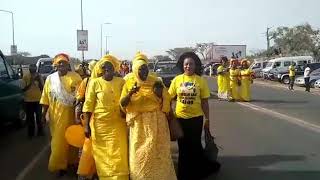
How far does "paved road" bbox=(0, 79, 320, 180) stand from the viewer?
807cm

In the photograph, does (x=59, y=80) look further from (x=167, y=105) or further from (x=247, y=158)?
(x=247, y=158)

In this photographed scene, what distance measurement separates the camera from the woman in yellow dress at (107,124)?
6277mm

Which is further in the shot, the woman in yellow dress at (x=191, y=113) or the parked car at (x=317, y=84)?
the parked car at (x=317, y=84)

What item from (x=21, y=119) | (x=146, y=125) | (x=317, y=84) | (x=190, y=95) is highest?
(x=190, y=95)

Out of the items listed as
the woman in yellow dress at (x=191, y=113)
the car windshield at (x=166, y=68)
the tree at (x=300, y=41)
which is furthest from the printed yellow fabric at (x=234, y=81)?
the tree at (x=300, y=41)

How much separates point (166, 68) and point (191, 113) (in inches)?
729

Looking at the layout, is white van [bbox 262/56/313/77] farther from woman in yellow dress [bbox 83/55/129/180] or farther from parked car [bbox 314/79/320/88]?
woman in yellow dress [bbox 83/55/129/180]

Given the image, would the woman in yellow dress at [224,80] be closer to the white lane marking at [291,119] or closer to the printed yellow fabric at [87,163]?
the white lane marking at [291,119]

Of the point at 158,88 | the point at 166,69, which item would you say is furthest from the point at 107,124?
the point at 166,69

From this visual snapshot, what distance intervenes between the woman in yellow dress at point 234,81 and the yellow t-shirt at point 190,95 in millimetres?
14353

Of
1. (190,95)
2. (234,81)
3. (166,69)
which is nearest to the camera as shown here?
(190,95)

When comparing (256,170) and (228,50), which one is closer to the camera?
(256,170)

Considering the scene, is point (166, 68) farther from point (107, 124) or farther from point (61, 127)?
point (107, 124)

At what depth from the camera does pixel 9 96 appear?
11.8 m
